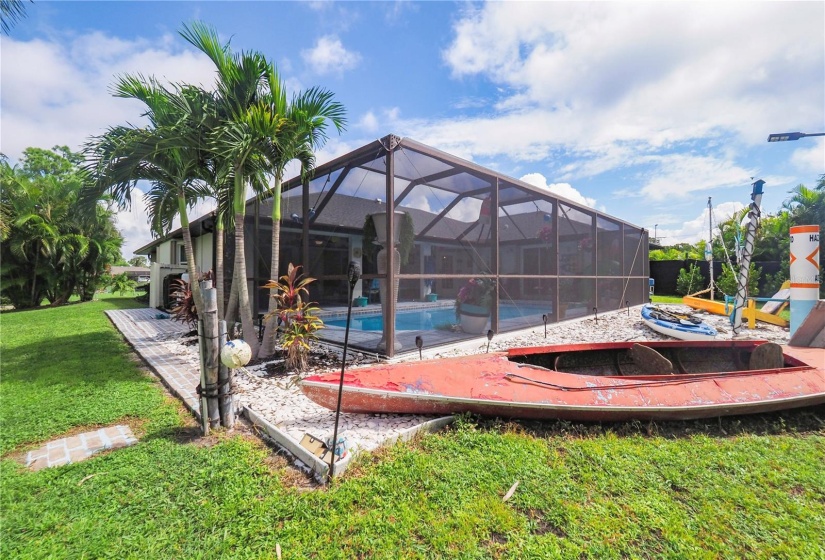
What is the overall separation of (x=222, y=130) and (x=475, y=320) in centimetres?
549

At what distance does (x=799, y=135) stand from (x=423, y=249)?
823cm

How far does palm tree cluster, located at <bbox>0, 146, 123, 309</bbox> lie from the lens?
545 inches

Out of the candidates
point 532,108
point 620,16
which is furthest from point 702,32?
point 532,108

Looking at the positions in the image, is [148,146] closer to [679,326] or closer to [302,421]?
[302,421]

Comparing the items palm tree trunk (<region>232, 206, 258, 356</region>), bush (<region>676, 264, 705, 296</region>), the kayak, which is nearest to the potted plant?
palm tree trunk (<region>232, 206, 258, 356</region>)

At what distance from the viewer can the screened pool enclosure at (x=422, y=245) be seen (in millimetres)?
5484

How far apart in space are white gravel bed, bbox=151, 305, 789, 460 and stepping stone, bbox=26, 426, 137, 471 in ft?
3.27

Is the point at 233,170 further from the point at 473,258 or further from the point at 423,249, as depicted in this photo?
the point at 473,258

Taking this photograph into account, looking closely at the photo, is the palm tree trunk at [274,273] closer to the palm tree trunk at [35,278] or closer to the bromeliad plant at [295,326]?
the bromeliad plant at [295,326]

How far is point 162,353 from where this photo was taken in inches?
237

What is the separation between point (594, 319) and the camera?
1048 cm

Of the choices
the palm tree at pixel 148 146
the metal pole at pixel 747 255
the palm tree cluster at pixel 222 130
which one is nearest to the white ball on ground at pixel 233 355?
the palm tree cluster at pixel 222 130

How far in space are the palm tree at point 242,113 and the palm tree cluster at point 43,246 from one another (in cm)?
1247

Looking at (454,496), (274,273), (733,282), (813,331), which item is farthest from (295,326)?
(733,282)
